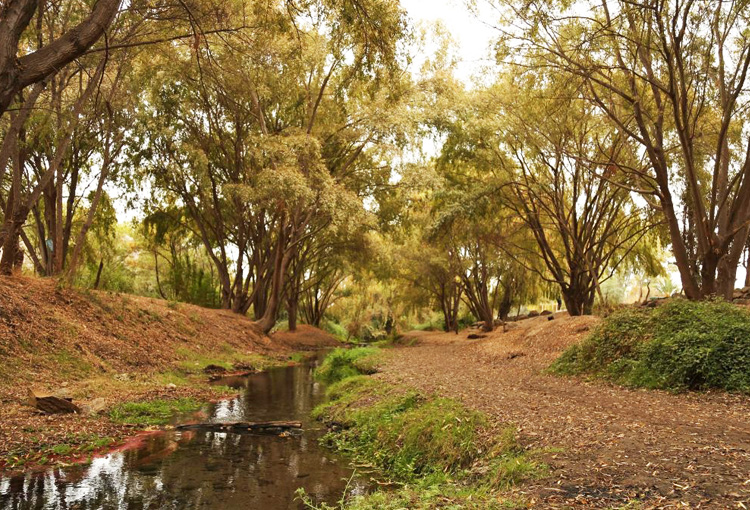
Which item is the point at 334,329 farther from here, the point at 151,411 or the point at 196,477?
the point at 196,477

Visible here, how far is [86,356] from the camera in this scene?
1129cm

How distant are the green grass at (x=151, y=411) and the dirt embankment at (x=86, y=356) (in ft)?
0.82

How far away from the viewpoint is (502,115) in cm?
1880

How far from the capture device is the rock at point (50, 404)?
762cm

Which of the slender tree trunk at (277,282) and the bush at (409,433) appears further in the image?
the slender tree trunk at (277,282)

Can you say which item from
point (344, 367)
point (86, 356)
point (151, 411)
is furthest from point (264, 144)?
point (151, 411)

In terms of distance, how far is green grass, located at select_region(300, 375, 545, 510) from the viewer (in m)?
4.29

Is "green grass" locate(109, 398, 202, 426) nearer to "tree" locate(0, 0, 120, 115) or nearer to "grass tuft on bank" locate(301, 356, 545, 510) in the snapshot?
"grass tuft on bank" locate(301, 356, 545, 510)

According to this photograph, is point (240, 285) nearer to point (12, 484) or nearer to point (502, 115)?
point (502, 115)

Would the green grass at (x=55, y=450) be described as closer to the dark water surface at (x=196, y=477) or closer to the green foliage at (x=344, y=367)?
the dark water surface at (x=196, y=477)

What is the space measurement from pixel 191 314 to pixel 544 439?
1715 cm

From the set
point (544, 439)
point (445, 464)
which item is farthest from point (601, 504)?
point (445, 464)

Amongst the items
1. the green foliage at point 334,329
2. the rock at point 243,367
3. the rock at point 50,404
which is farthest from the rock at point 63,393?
the green foliage at point 334,329

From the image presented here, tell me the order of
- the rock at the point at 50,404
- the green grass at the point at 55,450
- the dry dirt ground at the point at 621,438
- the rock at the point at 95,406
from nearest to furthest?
the dry dirt ground at the point at 621,438, the green grass at the point at 55,450, the rock at the point at 50,404, the rock at the point at 95,406
